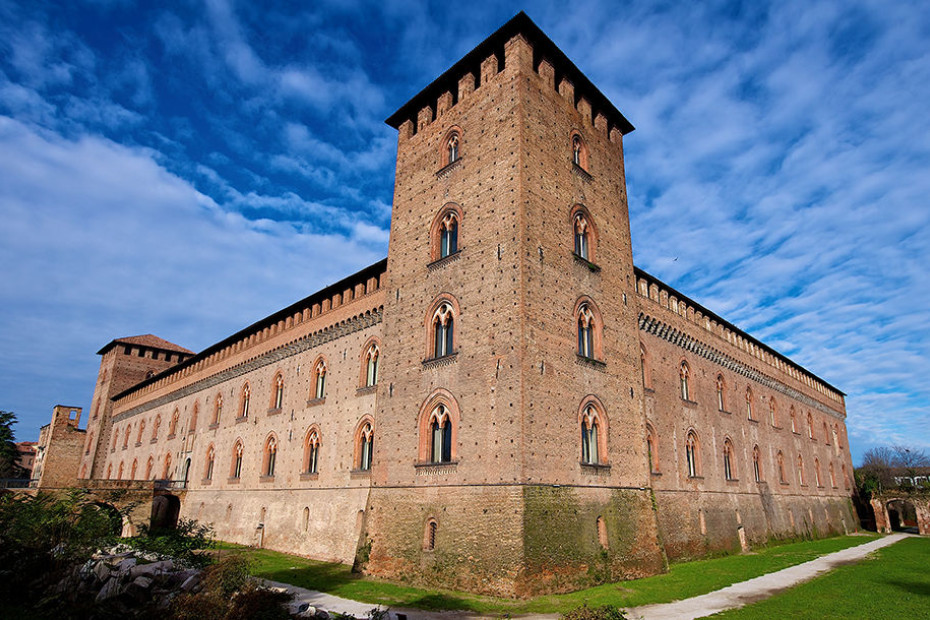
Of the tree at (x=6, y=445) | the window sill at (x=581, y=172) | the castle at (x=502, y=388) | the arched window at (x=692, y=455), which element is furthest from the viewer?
the tree at (x=6, y=445)

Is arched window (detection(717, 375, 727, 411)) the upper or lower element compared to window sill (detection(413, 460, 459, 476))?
upper

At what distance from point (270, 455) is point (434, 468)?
11.9 meters

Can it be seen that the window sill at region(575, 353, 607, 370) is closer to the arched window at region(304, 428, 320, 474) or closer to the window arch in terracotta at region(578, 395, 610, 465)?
the window arch in terracotta at region(578, 395, 610, 465)

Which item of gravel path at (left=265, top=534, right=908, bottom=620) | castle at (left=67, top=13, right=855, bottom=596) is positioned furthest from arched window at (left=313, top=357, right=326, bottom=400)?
gravel path at (left=265, top=534, right=908, bottom=620)

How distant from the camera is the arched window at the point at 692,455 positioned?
21.9 meters

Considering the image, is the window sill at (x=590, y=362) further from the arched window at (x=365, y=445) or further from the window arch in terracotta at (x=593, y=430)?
the arched window at (x=365, y=445)

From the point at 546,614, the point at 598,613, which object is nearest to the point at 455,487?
the point at 546,614

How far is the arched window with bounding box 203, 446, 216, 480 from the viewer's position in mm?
28219

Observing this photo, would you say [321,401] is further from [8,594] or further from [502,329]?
[8,594]

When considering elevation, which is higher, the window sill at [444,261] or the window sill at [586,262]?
the window sill at [586,262]

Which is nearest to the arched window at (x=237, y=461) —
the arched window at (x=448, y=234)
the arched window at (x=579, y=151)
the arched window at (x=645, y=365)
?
the arched window at (x=448, y=234)

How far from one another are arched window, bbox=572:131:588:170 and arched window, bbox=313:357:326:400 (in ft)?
39.1

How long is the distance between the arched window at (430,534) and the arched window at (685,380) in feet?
42.3

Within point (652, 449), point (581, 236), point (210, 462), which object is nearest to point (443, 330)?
point (581, 236)
